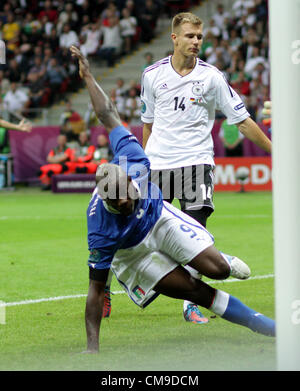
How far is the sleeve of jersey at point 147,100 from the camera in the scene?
7.67m

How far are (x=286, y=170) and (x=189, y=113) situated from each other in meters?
3.27

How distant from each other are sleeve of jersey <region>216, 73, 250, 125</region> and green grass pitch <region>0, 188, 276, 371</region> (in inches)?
66.0

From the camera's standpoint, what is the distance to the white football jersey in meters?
7.38

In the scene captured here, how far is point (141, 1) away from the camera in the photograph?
28656mm

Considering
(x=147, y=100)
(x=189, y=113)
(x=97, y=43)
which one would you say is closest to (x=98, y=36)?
(x=97, y=43)

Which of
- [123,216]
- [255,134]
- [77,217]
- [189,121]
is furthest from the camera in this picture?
[77,217]

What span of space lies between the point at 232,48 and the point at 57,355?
20.0 metres

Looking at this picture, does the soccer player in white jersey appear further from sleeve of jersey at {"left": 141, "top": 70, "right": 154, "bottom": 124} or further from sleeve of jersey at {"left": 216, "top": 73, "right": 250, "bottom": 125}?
sleeve of jersey at {"left": 141, "top": 70, "right": 154, "bottom": 124}

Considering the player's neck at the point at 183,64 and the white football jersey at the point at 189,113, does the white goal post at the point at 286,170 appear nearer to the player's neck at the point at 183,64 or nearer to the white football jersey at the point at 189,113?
the white football jersey at the point at 189,113

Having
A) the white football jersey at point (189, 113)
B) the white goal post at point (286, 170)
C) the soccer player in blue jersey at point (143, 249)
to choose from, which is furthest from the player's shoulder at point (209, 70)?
the white goal post at point (286, 170)

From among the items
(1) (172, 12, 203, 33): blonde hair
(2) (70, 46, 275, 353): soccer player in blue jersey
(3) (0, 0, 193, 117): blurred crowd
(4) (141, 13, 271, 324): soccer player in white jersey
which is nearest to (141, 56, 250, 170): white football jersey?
(4) (141, 13, 271, 324): soccer player in white jersey

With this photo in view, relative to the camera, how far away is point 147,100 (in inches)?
305

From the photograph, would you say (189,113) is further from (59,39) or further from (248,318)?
(59,39)

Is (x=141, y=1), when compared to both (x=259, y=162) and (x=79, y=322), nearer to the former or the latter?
(x=259, y=162)
